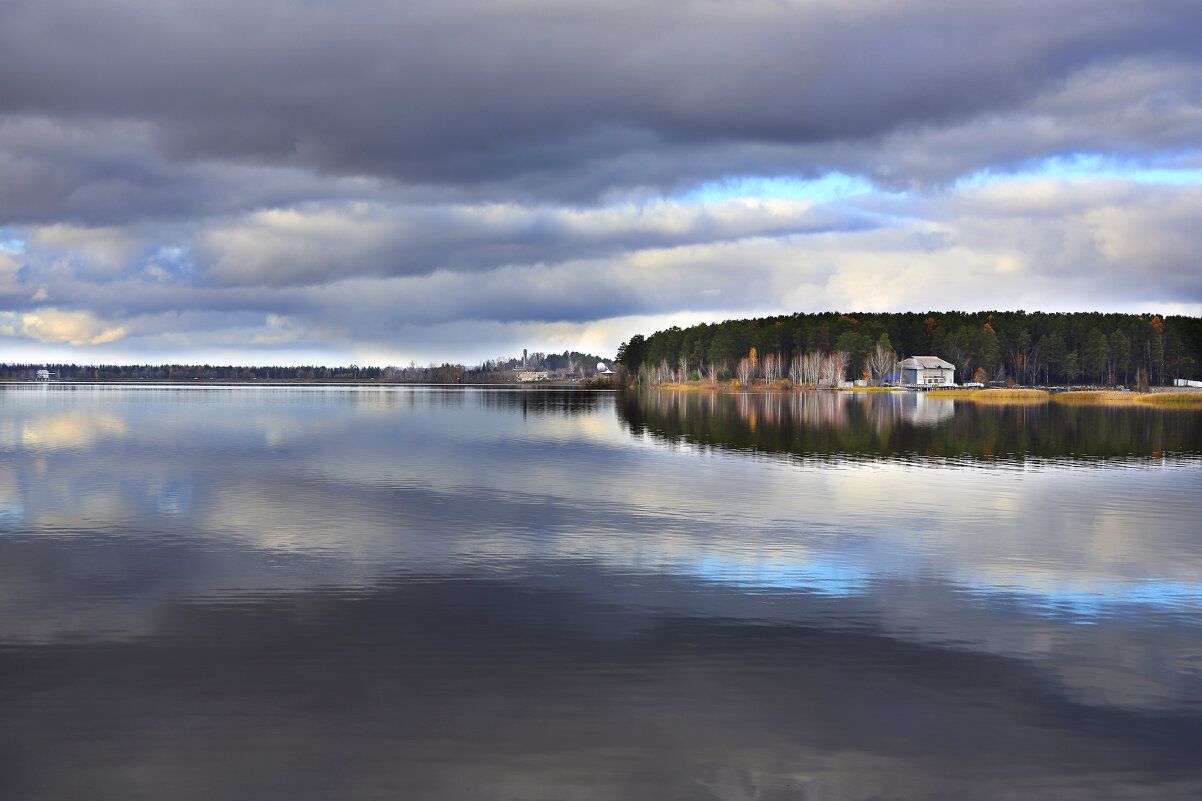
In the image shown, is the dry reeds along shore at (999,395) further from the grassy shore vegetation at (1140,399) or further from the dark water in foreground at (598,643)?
the dark water in foreground at (598,643)

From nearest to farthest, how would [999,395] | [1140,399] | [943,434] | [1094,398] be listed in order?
1. [943,434]
2. [1140,399]
3. [1094,398]
4. [999,395]

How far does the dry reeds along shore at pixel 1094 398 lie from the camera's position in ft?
458

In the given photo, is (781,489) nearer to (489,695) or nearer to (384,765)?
(489,695)

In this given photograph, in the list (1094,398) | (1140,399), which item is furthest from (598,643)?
(1094,398)

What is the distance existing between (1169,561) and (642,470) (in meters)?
23.7

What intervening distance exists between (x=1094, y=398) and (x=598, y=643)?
547 ft

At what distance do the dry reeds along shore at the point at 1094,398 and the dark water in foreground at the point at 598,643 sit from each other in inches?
4818

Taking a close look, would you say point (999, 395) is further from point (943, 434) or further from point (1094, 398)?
point (943, 434)

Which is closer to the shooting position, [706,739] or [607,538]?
[706,739]

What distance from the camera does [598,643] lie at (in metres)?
15.0

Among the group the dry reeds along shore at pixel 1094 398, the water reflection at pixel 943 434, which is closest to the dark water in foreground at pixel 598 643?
the water reflection at pixel 943 434

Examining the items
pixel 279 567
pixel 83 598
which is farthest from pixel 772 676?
pixel 83 598

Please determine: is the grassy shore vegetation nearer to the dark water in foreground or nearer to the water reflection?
the water reflection

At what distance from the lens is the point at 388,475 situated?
1563 inches
